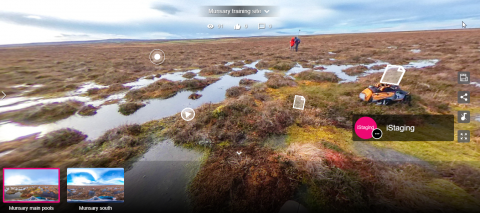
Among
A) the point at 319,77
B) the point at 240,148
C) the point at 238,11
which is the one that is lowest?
the point at 240,148

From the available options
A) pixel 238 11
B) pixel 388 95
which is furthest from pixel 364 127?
pixel 388 95

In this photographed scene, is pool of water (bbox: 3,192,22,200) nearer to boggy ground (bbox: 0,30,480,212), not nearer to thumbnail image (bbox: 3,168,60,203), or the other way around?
thumbnail image (bbox: 3,168,60,203)

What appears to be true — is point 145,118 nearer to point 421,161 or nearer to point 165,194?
point 165,194

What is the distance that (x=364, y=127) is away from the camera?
15.8 ft

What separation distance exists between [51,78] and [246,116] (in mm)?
16190

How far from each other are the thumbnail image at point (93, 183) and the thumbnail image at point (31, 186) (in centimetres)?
31

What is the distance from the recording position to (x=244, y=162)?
5.81 meters

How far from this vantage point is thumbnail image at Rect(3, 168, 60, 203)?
3.35 m

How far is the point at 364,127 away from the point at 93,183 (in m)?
7.52

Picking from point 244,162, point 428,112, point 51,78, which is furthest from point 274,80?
point 51,78

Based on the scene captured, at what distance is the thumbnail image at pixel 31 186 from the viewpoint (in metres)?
3.35

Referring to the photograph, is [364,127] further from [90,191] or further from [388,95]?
[90,191]

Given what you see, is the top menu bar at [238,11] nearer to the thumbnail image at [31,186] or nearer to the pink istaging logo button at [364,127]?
the pink istaging logo button at [364,127]

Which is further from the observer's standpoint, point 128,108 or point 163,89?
point 163,89
